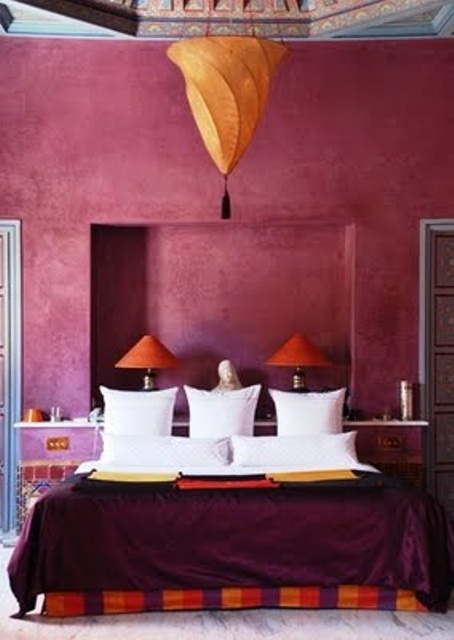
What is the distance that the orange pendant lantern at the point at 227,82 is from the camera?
12.7 ft

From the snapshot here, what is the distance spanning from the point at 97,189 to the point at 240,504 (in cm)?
281

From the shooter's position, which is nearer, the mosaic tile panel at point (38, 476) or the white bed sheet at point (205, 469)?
the white bed sheet at point (205, 469)

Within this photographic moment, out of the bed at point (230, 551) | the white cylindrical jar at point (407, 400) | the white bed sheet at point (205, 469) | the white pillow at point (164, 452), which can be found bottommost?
the bed at point (230, 551)

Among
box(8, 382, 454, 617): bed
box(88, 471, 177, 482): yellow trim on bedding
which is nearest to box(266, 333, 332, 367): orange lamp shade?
box(88, 471, 177, 482): yellow trim on bedding

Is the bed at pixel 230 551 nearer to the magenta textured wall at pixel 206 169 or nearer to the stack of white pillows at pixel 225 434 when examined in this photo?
the stack of white pillows at pixel 225 434

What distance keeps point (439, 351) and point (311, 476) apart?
1.86 metres

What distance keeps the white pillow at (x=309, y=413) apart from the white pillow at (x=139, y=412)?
783mm

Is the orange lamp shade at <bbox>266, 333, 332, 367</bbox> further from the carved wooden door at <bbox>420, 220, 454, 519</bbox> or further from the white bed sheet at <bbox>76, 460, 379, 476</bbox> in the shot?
the white bed sheet at <bbox>76, 460, 379, 476</bbox>

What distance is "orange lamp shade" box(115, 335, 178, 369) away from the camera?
5.78 metres

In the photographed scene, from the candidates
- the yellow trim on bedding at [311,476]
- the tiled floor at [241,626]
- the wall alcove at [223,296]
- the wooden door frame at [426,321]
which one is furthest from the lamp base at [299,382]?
the tiled floor at [241,626]

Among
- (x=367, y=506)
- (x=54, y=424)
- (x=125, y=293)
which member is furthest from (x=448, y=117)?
(x=54, y=424)

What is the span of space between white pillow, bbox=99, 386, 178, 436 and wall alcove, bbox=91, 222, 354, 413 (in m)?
0.62

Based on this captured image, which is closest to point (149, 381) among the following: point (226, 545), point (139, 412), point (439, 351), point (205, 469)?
point (139, 412)

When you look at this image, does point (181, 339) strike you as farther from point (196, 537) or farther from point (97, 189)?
point (196, 537)
